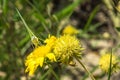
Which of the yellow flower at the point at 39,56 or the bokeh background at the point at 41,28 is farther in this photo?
the bokeh background at the point at 41,28

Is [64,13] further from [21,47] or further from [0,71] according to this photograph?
[0,71]

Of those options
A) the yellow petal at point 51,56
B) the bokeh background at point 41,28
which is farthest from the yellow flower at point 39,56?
the bokeh background at point 41,28

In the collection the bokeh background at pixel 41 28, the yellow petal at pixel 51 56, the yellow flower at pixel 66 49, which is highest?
the yellow petal at pixel 51 56

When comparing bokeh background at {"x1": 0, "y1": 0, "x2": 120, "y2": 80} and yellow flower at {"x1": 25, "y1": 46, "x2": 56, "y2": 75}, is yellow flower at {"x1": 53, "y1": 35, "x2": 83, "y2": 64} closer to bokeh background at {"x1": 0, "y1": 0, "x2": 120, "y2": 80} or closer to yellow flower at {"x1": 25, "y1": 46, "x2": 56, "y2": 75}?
yellow flower at {"x1": 25, "y1": 46, "x2": 56, "y2": 75}

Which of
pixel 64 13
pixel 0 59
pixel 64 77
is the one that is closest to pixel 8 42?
pixel 0 59

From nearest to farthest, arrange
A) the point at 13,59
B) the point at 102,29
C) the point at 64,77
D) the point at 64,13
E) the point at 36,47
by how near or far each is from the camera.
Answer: the point at 36,47 → the point at 64,13 → the point at 13,59 → the point at 64,77 → the point at 102,29

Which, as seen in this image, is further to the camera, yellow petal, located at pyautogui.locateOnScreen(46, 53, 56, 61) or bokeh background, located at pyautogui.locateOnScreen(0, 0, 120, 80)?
bokeh background, located at pyautogui.locateOnScreen(0, 0, 120, 80)

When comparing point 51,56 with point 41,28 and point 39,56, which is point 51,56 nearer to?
point 39,56

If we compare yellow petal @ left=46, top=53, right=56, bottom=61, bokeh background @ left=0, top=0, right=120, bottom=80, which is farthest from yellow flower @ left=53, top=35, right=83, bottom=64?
bokeh background @ left=0, top=0, right=120, bottom=80

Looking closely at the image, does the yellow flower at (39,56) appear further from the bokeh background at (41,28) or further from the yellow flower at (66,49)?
the bokeh background at (41,28)
